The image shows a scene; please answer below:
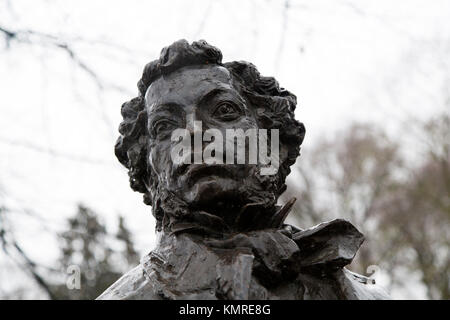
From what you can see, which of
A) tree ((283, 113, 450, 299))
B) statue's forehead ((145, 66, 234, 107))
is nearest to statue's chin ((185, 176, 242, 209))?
statue's forehead ((145, 66, 234, 107))

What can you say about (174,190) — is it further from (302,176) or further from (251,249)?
(302,176)

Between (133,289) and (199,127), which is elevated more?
(199,127)

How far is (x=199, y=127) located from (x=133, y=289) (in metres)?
0.83

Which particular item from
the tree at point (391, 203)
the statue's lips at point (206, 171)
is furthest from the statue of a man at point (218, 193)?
the tree at point (391, 203)

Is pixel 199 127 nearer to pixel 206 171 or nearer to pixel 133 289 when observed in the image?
pixel 206 171

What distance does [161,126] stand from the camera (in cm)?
333

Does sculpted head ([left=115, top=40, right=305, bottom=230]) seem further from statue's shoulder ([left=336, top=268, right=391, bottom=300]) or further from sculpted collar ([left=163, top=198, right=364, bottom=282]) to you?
statue's shoulder ([left=336, top=268, right=391, bottom=300])

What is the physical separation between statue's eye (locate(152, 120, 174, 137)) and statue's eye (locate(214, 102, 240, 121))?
0.24 meters

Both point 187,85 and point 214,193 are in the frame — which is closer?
point 214,193

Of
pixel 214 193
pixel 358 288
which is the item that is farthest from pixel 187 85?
pixel 358 288

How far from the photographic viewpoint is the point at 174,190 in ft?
10.3

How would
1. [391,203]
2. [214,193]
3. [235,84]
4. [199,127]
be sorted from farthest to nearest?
[391,203], [235,84], [199,127], [214,193]

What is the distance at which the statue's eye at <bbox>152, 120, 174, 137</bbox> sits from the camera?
3.31 meters
